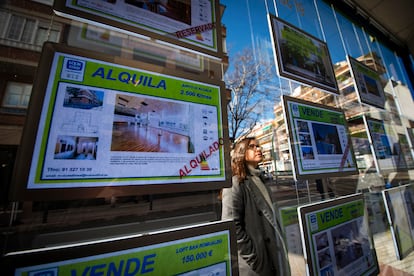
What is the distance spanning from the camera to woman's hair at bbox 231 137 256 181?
88 centimetres

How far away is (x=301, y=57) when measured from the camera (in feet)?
3.75

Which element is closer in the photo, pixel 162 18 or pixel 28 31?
pixel 28 31

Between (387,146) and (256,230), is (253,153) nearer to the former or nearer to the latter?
(256,230)

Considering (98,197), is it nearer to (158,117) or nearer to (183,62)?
(158,117)

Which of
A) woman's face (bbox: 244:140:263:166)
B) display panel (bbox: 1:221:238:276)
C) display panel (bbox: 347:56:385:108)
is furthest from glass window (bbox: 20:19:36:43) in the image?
display panel (bbox: 347:56:385:108)

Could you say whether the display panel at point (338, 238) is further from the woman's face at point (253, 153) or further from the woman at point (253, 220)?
the woman's face at point (253, 153)

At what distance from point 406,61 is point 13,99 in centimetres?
419

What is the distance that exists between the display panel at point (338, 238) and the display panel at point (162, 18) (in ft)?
3.09

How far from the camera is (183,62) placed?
744 mm

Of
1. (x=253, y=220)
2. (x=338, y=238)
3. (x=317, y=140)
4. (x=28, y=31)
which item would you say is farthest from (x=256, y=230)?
(x=28, y=31)

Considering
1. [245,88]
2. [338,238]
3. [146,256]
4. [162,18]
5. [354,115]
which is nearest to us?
[146,256]

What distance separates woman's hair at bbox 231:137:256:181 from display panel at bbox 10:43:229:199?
244mm

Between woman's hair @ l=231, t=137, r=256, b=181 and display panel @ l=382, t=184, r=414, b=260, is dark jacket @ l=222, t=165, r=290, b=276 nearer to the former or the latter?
woman's hair @ l=231, t=137, r=256, b=181

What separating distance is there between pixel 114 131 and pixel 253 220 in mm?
884
